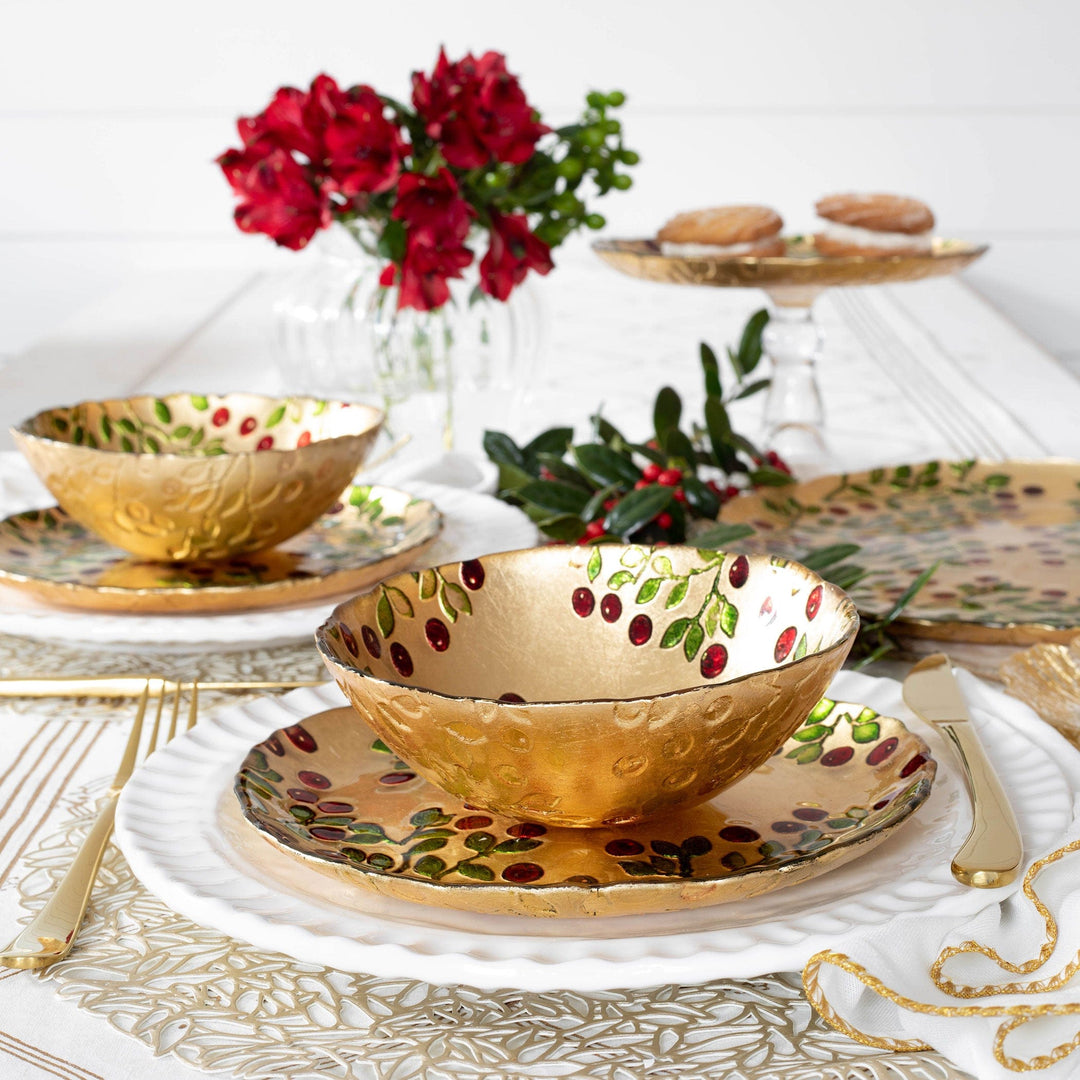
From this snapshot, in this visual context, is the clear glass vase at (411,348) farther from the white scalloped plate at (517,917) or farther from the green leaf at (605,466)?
the white scalloped plate at (517,917)

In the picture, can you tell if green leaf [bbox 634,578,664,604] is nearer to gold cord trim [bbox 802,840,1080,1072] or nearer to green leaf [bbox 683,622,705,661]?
green leaf [bbox 683,622,705,661]

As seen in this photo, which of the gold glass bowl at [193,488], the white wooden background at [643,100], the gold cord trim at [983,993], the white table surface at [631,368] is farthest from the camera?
the white wooden background at [643,100]

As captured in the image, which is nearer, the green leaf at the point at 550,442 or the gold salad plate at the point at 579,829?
the gold salad plate at the point at 579,829

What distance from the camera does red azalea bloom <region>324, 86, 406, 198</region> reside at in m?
0.87

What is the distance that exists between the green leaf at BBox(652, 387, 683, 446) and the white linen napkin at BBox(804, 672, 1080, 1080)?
0.51m

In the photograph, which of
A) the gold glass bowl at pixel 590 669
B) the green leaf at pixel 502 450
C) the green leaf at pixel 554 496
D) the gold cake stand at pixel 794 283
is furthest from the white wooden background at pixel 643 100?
the gold glass bowl at pixel 590 669

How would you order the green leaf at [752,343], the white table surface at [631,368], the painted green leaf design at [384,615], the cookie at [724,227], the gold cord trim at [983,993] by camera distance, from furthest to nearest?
the cookie at [724,227] → the green leaf at [752,343] → the white table surface at [631,368] → the painted green leaf design at [384,615] → the gold cord trim at [983,993]

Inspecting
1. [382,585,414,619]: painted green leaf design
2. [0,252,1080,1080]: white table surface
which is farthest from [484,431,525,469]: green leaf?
[382,585,414,619]: painted green leaf design

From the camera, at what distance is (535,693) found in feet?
1.55

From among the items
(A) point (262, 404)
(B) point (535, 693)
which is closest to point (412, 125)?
(A) point (262, 404)

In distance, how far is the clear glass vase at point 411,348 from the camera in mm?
1051

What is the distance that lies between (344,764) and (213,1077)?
13 cm

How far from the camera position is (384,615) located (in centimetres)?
45

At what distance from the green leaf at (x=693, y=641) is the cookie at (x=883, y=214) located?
2.88 feet
